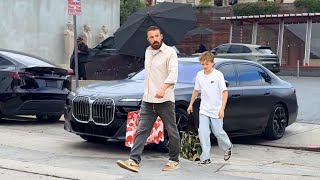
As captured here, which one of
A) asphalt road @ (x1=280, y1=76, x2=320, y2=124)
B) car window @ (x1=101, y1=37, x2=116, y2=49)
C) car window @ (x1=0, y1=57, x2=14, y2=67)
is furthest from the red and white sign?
car window @ (x1=101, y1=37, x2=116, y2=49)

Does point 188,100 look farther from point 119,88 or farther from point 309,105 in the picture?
point 309,105

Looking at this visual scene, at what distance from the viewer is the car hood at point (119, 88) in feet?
29.7

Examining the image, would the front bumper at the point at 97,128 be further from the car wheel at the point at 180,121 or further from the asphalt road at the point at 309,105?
the asphalt road at the point at 309,105

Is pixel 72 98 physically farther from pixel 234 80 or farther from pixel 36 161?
pixel 234 80

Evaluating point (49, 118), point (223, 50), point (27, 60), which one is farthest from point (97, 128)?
point (223, 50)

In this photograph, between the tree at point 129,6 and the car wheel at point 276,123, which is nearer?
the car wheel at point 276,123

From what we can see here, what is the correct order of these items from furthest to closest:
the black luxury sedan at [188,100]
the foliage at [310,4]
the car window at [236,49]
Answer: the foliage at [310,4] < the car window at [236,49] < the black luxury sedan at [188,100]

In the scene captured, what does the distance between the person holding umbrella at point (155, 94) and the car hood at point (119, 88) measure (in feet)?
4.22

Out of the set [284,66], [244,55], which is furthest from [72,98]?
[284,66]

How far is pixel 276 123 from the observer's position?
36.6ft

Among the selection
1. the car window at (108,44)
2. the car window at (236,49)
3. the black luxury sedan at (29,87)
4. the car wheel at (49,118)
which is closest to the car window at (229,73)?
the black luxury sedan at (29,87)

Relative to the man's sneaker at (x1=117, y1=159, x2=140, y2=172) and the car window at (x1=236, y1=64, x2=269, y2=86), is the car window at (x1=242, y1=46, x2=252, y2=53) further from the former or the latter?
the man's sneaker at (x1=117, y1=159, x2=140, y2=172)

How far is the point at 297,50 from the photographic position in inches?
1286

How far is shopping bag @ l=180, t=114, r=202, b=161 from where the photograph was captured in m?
8.45
